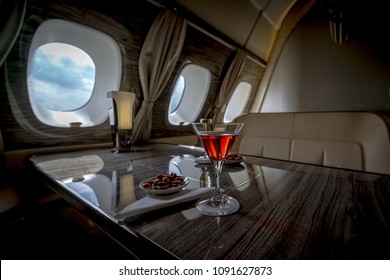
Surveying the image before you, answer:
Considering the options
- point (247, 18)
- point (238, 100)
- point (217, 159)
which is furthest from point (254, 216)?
point (238, 100)

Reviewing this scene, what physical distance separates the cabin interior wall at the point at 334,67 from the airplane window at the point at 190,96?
1.54 metres

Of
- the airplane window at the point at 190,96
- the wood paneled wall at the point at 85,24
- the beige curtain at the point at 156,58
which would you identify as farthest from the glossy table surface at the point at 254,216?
the airplane window at the point at 190,96

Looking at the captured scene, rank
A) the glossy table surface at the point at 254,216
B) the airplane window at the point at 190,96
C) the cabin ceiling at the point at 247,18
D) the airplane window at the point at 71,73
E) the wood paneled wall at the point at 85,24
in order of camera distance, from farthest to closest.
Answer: the airplane window at the point at 190,96, the cabin ceiling at the point at 247,18, the airplane window at the point at 71,73, the wood paneled wall at the point at 85,24, the glossy table surface at the point at 254,216

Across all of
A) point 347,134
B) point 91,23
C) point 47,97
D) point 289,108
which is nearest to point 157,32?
point 91,23

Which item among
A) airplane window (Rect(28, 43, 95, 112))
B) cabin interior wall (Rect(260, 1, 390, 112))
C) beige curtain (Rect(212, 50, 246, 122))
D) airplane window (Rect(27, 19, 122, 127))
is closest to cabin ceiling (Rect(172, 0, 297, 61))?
beige curtain (Rect(212, 50, 246, 122))

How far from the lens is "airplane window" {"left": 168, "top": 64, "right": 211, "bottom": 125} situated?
3.43 metres

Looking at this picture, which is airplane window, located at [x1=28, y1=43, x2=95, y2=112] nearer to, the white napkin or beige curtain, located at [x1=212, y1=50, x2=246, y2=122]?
the white napkin

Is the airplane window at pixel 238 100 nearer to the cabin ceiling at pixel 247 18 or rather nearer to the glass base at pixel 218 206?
the cabin ceiling at pixel 247 18

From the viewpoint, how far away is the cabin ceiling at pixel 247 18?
2.57 metres

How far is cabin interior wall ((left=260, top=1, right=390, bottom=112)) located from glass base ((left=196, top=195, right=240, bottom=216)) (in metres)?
3.42

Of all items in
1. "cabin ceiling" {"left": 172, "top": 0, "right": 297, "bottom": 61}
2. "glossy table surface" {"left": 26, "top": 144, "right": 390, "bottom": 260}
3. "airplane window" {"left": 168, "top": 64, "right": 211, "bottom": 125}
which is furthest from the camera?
"airplane window" {"left": 168, "top": 64, "right": 211, "bottom": 125}

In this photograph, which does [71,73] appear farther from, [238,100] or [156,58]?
[238,100]

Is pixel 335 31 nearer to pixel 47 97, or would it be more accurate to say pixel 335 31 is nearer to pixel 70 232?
pixel 47 97

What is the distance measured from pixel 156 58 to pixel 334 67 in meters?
2.91
